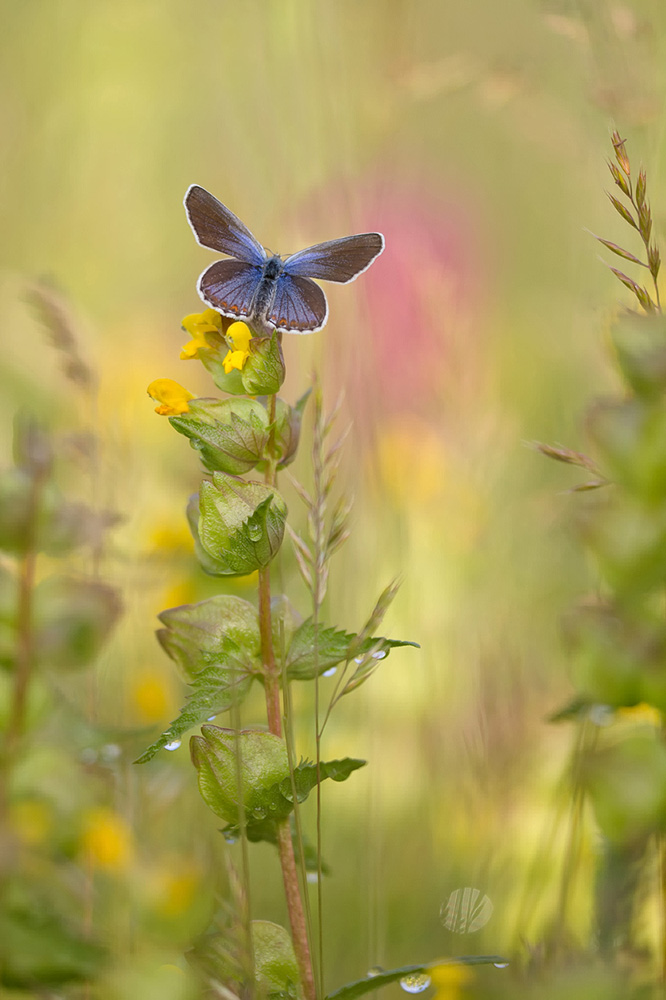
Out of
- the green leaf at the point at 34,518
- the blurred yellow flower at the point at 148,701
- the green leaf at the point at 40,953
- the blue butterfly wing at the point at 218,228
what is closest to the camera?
the green leaf at the point at 40,953

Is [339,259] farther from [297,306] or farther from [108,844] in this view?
[108,844]

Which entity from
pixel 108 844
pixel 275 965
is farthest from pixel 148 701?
pixel 275 965

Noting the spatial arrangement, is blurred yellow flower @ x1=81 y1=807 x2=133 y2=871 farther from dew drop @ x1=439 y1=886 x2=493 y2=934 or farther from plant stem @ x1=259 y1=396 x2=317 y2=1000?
dew drop @ x1=439 y1=886 x2=493 y2=934

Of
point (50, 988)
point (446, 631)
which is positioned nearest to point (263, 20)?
point (446, 631)

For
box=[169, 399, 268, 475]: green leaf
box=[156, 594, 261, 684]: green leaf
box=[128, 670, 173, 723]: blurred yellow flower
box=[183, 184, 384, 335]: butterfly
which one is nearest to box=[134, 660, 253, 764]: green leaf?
box=[156, 594, 261, 684]: green leaf

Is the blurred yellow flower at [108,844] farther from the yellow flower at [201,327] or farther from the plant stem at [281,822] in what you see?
the yellow flower at [201,327]

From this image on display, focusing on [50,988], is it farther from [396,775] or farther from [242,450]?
[396,775]

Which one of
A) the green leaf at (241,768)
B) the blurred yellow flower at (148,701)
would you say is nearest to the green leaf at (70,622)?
the green leaf at (241,768)
